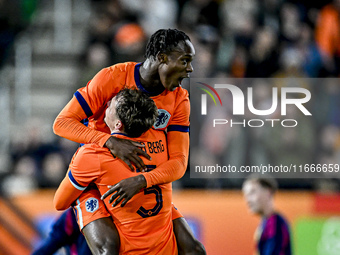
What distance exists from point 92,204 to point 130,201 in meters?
0.28

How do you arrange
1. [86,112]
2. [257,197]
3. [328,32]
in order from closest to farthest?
[86,112] < [257,197] < [328,32]

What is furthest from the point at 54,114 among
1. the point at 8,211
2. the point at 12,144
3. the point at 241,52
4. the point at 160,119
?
the point at 160,119

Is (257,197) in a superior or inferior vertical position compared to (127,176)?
inferior

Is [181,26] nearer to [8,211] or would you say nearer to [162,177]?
[8,211]

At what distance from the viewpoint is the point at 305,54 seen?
7660 millimetres

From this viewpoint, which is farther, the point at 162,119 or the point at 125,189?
the point at 162,119

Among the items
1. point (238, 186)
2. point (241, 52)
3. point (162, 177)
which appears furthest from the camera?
point (241, 52)

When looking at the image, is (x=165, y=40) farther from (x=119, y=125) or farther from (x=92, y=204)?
(x=92, y=204)

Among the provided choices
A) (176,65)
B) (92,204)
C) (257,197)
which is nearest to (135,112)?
(176,65)

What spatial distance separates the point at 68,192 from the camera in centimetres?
366

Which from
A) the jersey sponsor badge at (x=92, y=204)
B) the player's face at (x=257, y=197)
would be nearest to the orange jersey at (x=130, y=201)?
the jersey sponsor badge at (x=92, y=204)

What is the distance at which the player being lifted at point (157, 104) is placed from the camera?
3.70 meters

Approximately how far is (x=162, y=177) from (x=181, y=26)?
4.73m

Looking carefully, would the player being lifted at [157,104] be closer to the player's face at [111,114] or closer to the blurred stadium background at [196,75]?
the player's face at [111,114]
